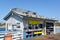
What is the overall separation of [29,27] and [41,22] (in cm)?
330

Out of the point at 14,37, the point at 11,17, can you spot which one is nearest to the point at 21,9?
the point at 11,17

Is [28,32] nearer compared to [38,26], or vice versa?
[28,32]

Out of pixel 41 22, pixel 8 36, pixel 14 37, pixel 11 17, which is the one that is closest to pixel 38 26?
pixel 41 22

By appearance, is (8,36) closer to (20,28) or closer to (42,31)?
(20,28)

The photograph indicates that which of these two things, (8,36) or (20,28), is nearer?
(8,36)

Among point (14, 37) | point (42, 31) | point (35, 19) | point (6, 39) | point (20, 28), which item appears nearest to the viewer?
point (6, 39)

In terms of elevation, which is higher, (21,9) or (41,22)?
(21,9)

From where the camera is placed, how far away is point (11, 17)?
2264 cm

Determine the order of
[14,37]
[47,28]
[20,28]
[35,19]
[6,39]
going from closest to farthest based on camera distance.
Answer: [6,39] → [14,37] → [20,28] → [35,19] → [47,28]

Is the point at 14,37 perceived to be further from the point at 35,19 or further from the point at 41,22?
the point at 41,22

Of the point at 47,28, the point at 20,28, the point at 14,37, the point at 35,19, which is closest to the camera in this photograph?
the point at 14,37

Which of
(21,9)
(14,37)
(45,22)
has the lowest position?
(14,37)

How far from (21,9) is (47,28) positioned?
5896 mm

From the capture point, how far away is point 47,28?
26.7 m
